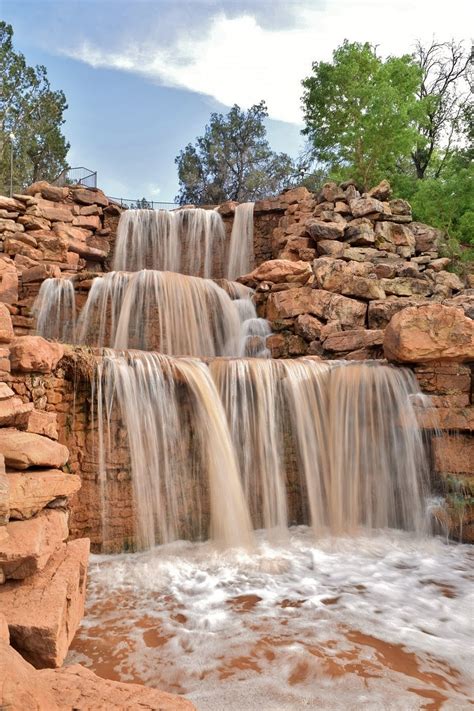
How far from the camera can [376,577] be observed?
511 cm

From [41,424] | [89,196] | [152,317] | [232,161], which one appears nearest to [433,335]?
[41,424]

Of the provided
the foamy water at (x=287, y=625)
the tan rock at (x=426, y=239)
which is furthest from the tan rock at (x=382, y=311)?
the foamy water at (x=287, y=625)

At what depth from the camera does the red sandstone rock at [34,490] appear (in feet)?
12.2

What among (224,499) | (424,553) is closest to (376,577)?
(424,553)

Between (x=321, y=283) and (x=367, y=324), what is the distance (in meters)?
1.50

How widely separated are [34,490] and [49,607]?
3.51ft

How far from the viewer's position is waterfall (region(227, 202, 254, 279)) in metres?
16.4

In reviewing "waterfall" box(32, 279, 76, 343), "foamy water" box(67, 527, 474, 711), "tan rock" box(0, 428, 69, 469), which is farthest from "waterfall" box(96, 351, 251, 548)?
"waterfall" box(32, 279, 76, 343)

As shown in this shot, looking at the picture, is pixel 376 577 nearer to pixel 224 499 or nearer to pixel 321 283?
pixel 224 499

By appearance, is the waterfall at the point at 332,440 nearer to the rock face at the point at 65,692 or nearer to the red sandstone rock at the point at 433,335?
the red sandstone rock at the point at 433,335

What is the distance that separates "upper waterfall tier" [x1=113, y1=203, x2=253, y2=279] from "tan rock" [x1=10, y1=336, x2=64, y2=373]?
1100 cm

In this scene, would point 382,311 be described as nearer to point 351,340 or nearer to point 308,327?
point 308,327

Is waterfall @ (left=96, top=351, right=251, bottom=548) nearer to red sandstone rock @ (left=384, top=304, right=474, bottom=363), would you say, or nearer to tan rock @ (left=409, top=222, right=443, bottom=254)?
red sandstone rock @ (left=384, top=304, right=474, bottom=363)

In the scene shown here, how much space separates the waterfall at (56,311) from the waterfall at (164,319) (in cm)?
33
